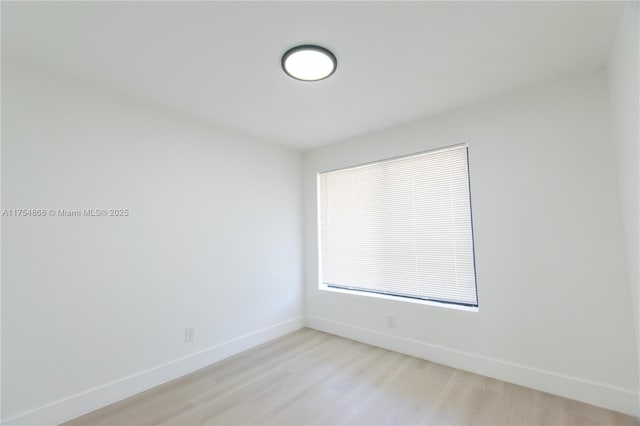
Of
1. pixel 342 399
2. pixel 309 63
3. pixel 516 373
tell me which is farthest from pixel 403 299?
pixel 309 63

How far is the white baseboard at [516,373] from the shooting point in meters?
1.86

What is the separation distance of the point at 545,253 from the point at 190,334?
3250mm

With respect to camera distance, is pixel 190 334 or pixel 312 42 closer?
pixel 312 42

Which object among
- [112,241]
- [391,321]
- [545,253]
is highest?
[112,241]

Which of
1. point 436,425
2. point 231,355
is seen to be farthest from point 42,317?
point 436,425

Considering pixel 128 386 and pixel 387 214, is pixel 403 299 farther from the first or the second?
pixel 128 386

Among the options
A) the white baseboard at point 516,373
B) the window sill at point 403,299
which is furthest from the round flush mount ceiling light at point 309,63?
the white baseboard at point 516,373

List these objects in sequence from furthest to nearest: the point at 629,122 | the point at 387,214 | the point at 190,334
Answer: the point at 387,214 → the point at 190,334 → the point at 629,122

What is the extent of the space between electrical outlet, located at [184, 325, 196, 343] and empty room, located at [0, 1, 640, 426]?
0.02 m

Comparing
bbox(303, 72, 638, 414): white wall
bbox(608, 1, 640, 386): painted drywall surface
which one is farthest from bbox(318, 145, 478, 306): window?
bbox(608, 1, 640, 386): painted drywall surface

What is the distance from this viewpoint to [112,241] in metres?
2.19

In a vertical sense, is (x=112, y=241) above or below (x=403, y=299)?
above

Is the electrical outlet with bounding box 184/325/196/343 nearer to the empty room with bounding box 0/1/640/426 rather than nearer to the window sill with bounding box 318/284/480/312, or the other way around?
the empty room with bounding box 0/1/640/426

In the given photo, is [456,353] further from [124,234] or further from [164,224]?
[124,234]
